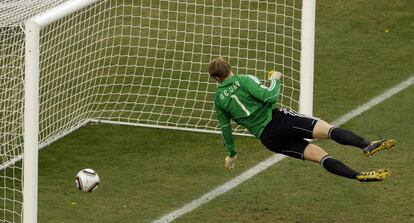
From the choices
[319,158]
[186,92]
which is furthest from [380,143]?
[186,92]

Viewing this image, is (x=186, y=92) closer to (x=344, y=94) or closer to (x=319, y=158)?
(x=344, y=94)

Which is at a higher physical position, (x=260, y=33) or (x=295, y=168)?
(x=260, y=33)

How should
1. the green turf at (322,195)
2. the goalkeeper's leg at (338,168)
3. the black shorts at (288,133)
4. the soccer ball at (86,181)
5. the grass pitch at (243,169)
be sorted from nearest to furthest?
the goalkeeper's leg at (338,168), the soccer ball at (86,181), the black shorts at (288,133), the green turf at (322,195), the grass pitch at (243,169)

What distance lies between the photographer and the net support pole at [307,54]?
15992 mm

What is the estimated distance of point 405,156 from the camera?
15.7 meters

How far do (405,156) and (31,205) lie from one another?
486cm

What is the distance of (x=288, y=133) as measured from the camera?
14.0 metres

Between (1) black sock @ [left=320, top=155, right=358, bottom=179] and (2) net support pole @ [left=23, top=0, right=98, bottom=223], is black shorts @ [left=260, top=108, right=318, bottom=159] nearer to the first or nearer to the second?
(1) black sock @ [left=320, top=155, right=358, bottom=179]

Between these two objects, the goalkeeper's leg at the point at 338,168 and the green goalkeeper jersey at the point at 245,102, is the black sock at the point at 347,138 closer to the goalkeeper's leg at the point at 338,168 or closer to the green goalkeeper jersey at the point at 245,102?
the goalkeeper's leg at the point at 338,168

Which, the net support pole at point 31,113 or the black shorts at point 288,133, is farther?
the black shorts at point 288,133

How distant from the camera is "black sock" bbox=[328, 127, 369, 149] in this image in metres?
13.8

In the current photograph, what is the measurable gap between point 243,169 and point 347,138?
6.58 feet

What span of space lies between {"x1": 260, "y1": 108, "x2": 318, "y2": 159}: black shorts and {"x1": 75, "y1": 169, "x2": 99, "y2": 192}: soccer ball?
182 cm

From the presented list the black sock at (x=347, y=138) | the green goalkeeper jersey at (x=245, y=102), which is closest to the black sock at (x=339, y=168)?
the black sock at (x=347, y=138)
